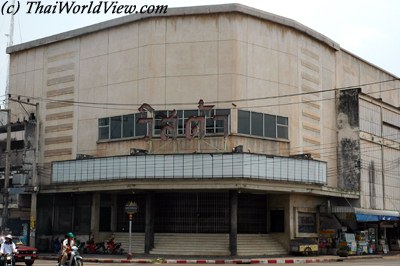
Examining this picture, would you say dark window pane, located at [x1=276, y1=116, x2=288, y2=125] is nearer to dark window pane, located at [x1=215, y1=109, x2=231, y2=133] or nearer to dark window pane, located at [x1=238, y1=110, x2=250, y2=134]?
dark window pane, located at [x1=238, y1=110, x2=250, y2=134]

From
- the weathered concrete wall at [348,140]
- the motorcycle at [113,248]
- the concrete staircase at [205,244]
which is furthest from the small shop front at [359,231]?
the motorcycle at [113,248]

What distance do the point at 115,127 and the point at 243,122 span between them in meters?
10.2

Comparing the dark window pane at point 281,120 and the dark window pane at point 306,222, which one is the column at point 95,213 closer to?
the dark window pane at point 281,120

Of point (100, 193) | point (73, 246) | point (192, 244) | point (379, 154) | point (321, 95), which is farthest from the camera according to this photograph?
point (379, 154)

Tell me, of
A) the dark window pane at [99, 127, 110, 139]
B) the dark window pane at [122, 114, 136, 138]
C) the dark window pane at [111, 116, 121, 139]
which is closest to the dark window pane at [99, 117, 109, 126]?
the dark window pane at [99, 127, 110, 139]

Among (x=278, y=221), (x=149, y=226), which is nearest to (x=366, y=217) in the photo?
(x=278, y=221)

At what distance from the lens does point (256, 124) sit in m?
41.7

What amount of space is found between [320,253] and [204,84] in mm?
15561

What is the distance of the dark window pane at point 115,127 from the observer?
144ft

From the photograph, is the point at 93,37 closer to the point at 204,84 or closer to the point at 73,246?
the point at 204,84

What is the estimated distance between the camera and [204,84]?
41.4 metres

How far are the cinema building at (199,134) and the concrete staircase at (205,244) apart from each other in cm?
11

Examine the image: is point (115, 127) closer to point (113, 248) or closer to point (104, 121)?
point (104, 121)

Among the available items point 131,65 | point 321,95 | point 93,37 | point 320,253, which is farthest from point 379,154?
point 93,37
